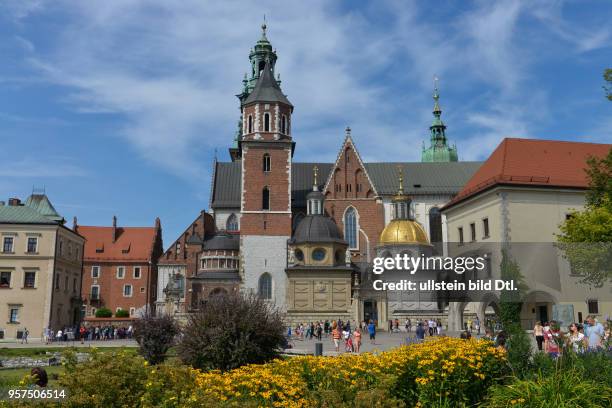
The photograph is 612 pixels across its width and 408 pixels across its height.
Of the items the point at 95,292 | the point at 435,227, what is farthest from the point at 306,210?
the point at 95,292

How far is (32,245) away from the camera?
4512 cm

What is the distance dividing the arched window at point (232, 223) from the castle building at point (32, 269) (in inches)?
621

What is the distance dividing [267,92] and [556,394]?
160ft

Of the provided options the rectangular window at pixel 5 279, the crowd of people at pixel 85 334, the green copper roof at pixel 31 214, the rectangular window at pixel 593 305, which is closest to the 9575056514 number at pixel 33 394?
the rectangular window at pixel 593 305

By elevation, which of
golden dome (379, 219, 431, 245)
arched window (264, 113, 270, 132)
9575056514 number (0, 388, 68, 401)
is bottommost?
9575056514 number (0, 388, 68, 401)

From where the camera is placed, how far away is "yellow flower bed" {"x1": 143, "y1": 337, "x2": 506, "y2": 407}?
28.2ft

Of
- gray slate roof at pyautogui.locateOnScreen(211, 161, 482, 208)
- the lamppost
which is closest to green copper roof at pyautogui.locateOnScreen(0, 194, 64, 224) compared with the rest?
the lamppost

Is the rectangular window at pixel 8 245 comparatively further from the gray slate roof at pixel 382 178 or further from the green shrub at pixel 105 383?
the green shrub at pixel 105 383

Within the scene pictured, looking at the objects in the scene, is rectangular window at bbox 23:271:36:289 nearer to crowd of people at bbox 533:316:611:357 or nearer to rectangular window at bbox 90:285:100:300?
rectangular window at bbox 90:285:100:300

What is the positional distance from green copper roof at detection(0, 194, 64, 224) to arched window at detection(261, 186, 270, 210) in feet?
54.8

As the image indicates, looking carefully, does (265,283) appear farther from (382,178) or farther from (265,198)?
(382,178)

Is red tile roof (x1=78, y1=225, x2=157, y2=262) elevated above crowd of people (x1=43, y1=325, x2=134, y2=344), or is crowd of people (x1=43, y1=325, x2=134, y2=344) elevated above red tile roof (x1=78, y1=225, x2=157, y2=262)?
red tile roof (x1=78, y1=225, x2=157, y2=262)

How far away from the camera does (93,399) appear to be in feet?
23.1

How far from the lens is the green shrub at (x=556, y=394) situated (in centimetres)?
826
